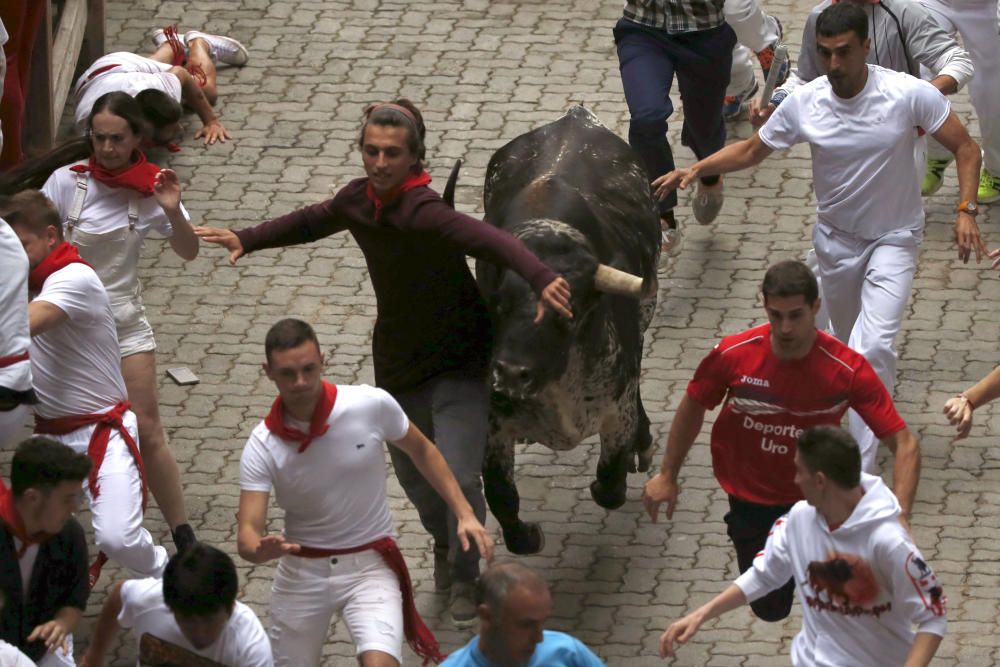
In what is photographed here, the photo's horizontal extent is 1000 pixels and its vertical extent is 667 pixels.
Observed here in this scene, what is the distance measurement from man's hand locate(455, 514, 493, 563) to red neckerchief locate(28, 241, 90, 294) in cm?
192

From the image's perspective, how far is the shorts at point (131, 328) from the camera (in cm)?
934

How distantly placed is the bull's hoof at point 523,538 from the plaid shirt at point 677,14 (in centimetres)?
363

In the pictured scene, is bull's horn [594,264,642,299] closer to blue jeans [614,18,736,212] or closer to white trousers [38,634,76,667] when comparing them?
white trousers [38,634,76,667]

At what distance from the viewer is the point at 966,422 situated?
810 centimetres

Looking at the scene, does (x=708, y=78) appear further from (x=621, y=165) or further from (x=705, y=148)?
(x=621, y=165)

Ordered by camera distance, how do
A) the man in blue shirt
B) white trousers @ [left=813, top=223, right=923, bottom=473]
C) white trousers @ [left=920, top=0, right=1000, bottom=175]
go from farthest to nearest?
white trousers @ [left=920, top=0, right=1000, bottom=175], white trousers @ [left=813, top=223, right=923, bottom=473], the man in blue shirt

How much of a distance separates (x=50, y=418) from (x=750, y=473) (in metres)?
2.78

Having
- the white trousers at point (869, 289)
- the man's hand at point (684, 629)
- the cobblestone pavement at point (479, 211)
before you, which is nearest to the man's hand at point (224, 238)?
the cobblestone pavement at point (479, 211)

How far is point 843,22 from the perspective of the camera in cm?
950

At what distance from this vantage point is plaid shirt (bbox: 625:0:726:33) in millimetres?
11805

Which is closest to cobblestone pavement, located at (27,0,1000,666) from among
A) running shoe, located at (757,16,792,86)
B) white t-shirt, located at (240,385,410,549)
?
running shoe, located at (757,16,792,86)

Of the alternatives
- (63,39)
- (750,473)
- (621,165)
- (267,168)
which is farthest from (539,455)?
(63,39)

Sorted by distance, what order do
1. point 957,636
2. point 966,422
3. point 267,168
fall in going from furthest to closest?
point 267,168
point 957,636
point 966,422

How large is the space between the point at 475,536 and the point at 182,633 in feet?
3.57
